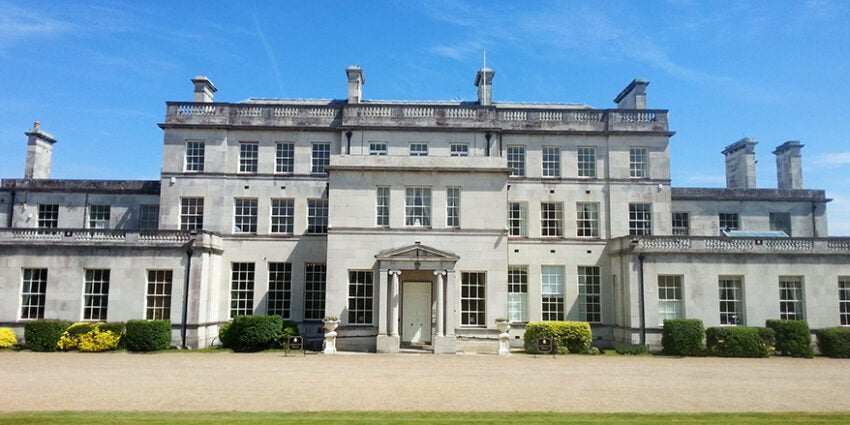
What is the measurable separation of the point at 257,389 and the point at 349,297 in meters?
11.5

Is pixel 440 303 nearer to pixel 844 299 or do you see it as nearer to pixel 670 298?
pixel 670 298

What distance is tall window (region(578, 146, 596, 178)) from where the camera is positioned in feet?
102

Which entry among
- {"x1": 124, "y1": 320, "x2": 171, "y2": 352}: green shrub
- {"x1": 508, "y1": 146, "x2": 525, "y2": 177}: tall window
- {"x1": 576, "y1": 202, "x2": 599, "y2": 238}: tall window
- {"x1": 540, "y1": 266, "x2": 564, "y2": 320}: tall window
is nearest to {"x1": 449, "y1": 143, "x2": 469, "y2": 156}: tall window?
{"x1": 508, "y1": 146, "x2": 525, "y2": 177}: tall window

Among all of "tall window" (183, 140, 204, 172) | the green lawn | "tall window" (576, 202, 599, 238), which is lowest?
the green lawn

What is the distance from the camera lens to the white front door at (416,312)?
26391mm

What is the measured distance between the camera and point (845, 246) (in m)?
27.1

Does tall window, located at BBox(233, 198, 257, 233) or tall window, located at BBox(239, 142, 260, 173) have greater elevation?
tall window, located at BBox(239, 142, 260, 173)

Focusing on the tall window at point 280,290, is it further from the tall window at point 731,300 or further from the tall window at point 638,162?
the tall window at point 731,300

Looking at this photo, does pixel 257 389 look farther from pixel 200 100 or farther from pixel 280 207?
pixel 200 100

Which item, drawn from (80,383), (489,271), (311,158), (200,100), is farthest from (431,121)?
(80,383)

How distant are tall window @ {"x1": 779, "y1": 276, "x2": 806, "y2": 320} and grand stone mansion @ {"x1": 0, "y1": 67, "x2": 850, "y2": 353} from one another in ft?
0.27

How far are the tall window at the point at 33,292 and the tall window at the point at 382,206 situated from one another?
14.7 m

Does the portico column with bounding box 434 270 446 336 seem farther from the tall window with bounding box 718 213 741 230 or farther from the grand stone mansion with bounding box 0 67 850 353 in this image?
the tall window with bounding box 718 213 741 230

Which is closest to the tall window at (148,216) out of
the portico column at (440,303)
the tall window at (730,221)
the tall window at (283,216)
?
the tall window at (283,216)
